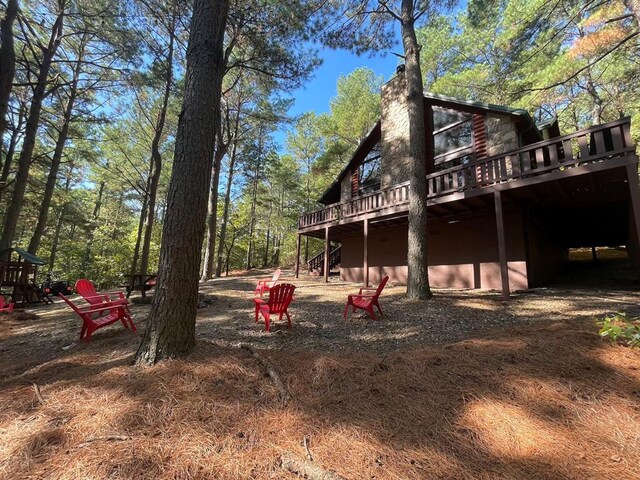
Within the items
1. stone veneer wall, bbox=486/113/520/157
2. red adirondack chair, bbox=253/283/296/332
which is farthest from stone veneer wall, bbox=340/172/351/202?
red adirondack chair, bbox=253/283/296/332

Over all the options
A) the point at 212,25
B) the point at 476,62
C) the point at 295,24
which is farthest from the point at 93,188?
the point at 476,62

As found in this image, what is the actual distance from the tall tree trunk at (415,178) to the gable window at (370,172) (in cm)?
617

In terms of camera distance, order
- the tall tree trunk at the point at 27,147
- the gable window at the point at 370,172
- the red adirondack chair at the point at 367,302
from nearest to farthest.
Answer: the red adirondack chair at the point at 367,302 < the tall tree trunk at the point at 27,147 < the gable window at the point at 370,172

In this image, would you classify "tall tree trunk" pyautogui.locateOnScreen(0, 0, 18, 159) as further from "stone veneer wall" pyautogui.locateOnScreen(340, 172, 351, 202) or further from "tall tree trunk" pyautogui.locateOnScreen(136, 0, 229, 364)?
"stone veneer wall" pyautogui.locateOnScreen(340, 172, 351, 202)

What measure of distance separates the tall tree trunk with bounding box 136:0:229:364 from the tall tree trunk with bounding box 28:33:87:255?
10452 millimetres

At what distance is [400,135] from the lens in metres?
11.9

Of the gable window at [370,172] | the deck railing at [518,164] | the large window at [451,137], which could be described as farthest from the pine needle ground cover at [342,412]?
the gable window at [370,172]

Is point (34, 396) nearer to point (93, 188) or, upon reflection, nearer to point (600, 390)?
point (600, 390)

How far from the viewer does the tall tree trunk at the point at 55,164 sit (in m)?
10.0

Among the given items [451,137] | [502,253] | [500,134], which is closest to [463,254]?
[502,253]

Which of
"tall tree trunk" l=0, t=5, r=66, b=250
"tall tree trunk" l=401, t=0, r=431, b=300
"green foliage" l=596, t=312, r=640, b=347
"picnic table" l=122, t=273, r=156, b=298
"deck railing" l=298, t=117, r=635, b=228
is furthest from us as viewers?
"tall tree trunk" l=0, t=5, r=66, b=250

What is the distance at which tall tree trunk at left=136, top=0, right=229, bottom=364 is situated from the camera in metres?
2.73

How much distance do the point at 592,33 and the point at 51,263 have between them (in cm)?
2983

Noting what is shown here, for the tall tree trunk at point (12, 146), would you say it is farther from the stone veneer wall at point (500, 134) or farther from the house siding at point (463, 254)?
the stone veneer wall at point (500, 134)
